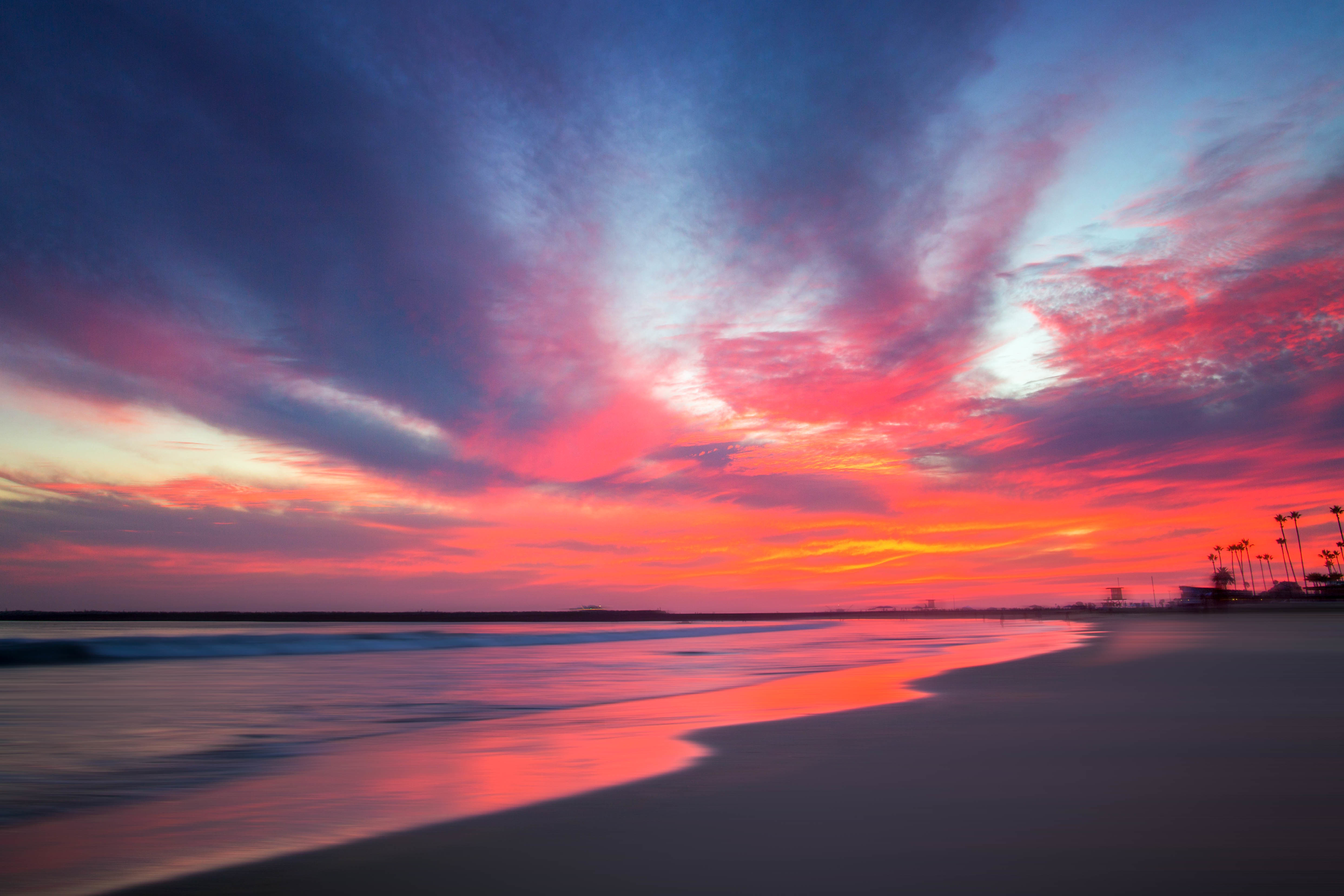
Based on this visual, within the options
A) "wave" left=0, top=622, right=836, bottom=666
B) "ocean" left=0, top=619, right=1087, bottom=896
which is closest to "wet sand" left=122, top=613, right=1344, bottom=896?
"ocean" left=0, top=619, right=1087, bottom=896

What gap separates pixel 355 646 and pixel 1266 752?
1156 inches

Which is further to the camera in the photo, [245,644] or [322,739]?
[245,644]

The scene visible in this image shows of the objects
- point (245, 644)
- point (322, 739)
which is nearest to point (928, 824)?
point (322, 739)

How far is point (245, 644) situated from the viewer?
26.8 meters

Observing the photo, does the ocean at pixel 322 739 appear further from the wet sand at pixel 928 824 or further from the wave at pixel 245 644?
the wave at pixel 245 644

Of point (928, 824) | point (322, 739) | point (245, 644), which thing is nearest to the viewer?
point (928, 824)

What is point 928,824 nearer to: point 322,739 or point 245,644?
point 322,739

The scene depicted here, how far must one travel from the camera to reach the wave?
20812mm

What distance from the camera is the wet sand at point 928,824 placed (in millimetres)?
2768

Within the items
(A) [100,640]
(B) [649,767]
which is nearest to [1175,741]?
(B) [649,767]

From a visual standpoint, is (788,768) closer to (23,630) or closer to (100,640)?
(100,640)

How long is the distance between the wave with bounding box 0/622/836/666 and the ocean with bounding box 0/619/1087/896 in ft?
3.71

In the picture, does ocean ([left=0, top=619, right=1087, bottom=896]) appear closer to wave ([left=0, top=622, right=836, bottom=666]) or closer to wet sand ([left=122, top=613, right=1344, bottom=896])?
wet sand ([left=122, top=613, right=1344, bottom=896])

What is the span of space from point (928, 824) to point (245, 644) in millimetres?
29421
